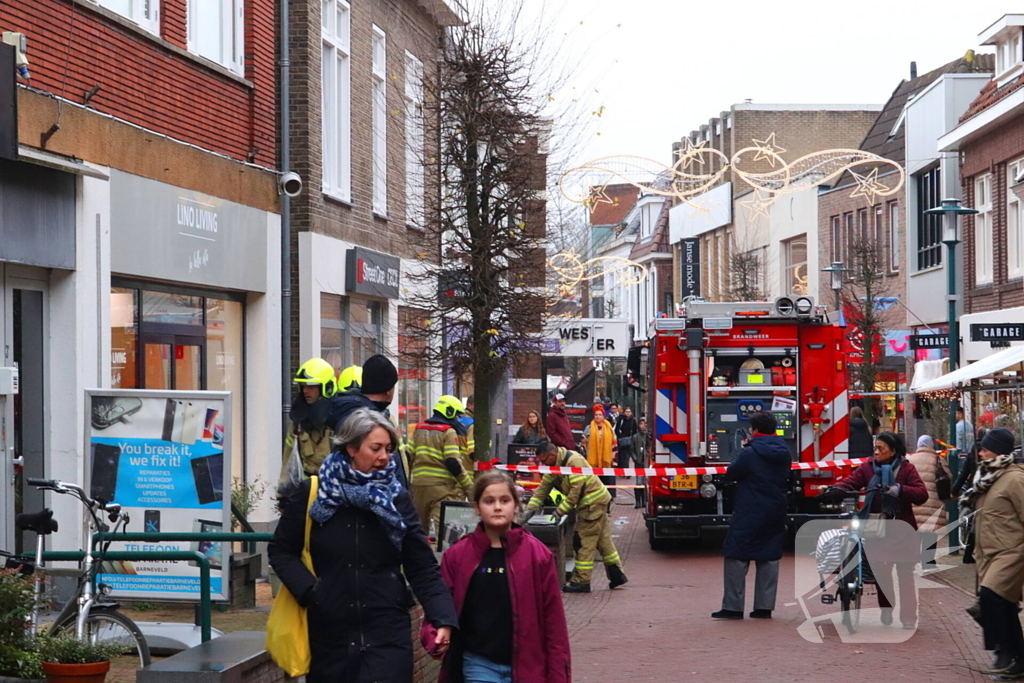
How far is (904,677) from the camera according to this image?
9695mm

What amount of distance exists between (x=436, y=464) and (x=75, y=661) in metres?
7.02

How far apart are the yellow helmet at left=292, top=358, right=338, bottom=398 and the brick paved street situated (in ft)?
8.74

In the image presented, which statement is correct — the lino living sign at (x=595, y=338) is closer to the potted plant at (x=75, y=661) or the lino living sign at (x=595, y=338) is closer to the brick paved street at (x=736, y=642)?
the brick paved street at (x=736, y=642)

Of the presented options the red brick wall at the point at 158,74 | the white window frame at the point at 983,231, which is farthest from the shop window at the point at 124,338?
the white window frame at the point at 983,231

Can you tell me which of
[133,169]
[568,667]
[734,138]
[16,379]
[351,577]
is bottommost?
[568,667]

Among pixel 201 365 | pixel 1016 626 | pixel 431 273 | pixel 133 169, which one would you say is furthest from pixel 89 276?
pixel 1016 626

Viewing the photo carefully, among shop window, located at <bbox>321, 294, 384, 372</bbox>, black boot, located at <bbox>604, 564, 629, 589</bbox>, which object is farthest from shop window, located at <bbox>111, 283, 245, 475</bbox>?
black boot, located at <bbox>604, 564, 629, 589</bbox>

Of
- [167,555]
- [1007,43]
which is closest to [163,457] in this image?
[167,555]

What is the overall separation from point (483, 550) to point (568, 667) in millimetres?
589

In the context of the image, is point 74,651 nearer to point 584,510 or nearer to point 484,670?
point 484,670

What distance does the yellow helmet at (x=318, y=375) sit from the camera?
10703 millimetres

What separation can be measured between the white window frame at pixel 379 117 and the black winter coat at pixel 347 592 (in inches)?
622

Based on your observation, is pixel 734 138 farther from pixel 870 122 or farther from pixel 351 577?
pixel 351 577

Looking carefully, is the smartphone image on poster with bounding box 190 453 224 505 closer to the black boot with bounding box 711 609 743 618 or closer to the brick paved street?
the brick paved street
